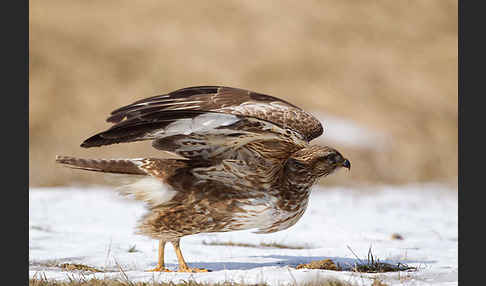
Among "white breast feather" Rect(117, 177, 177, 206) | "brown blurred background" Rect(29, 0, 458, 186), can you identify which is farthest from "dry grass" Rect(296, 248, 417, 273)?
"brown blurred background" Rect(29, 0, 458, 186)

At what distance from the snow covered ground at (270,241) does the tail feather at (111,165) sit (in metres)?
0.42

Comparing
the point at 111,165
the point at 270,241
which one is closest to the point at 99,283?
the point at 111,165

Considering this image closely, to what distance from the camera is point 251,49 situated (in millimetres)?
23516

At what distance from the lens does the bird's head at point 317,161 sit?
19.1 feet

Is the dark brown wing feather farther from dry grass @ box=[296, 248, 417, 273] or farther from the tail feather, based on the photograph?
dry grass @ box=[296, 248, 417, 273]

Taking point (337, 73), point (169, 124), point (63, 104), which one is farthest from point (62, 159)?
point (337, 73)

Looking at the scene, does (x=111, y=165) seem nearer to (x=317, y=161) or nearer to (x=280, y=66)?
(x=317, y=161)

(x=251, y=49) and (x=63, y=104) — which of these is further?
(x=251, y=49)

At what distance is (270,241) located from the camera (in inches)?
329

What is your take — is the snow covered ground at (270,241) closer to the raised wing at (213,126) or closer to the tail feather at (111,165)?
the tail feather at (111,165)

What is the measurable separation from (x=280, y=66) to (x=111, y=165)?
16851mm

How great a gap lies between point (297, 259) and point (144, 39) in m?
18.1

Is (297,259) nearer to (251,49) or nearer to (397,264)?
(397,264)

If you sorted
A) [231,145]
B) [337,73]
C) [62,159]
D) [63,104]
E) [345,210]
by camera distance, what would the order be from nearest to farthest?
[231,145] < [62,159] < [345,210] < [63,104] < [337,73]
